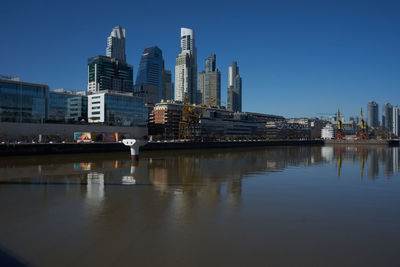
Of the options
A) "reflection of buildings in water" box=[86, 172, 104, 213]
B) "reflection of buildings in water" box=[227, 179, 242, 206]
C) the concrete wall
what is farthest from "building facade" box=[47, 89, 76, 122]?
"reflection of buildings in water" box=[227, 179, 242, 206]

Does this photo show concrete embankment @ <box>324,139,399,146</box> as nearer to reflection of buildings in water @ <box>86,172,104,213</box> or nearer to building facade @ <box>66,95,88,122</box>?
building facade @ <box>66,95,88,122</box>

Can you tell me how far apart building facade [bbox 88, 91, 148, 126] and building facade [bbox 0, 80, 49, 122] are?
66.9ft

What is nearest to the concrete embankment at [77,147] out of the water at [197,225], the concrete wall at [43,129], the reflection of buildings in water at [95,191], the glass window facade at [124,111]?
the concrete wall at [43,129]

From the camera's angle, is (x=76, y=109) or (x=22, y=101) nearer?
(x=22, y=101)

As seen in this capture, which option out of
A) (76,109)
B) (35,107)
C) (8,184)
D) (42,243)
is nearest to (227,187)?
(42,243)

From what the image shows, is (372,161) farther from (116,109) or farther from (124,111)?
(116,109)

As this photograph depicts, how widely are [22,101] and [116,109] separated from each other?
34.4 m

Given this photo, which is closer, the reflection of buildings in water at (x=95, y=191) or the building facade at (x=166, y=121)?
the reflection of buildings in water at (x=95, y=191)

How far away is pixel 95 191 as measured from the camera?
20.7 m

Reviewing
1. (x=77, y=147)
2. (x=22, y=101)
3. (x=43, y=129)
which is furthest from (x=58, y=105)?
(x=77, y=147)

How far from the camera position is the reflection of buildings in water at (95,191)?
16894mm

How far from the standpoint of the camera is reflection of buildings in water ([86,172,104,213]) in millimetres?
16894

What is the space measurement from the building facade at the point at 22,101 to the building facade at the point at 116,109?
803 inches

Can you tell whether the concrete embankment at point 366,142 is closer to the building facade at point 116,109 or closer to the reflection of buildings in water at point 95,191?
the building facade at point 116,109
